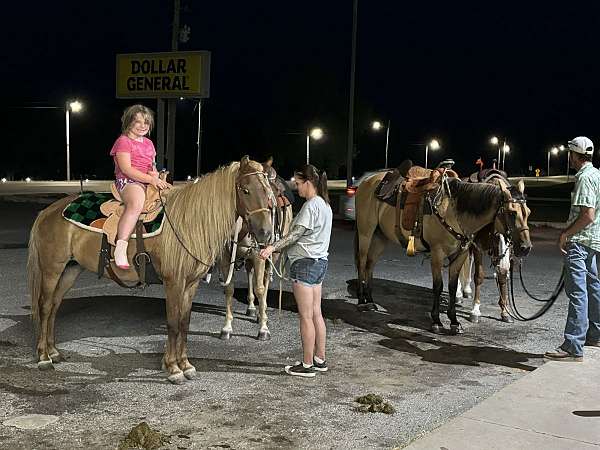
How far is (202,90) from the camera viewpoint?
23.6 meters

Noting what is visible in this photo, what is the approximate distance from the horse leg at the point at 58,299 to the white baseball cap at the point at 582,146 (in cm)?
493

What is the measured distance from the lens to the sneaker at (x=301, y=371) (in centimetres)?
636

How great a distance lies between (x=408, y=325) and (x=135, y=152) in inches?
163

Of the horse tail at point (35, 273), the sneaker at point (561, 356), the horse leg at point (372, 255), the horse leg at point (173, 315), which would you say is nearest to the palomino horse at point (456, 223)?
the horse leg at point (372, 255)

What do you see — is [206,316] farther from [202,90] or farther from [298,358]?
[202,90]

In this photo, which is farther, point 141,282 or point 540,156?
point 540,156

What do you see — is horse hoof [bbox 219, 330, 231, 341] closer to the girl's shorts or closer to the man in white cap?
the girl's shorts

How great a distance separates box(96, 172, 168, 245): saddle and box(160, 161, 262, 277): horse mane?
0.20 meters

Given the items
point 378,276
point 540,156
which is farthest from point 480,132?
point 378,276

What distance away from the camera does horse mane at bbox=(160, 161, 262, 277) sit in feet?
20.4

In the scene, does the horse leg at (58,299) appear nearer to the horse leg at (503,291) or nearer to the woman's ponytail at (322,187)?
the woman's ponytail at (322,187)

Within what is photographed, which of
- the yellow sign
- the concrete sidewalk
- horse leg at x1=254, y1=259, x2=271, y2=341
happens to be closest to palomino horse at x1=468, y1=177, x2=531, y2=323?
the concrete sidewalk

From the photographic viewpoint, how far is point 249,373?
6.48 metres

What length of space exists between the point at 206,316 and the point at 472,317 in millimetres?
3302
